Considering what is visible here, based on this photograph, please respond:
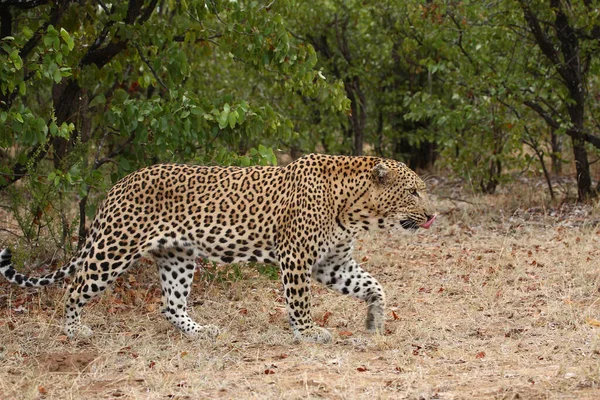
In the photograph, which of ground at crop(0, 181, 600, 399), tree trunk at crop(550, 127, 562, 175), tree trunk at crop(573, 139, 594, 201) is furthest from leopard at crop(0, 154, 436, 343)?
tree trunk at crop(550, 127, 562, 175)

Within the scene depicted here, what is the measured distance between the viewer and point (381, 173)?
22.6ft

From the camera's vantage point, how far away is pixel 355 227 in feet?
22.9

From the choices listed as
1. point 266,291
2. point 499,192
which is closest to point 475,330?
point 266,291

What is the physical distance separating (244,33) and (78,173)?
2.06 m

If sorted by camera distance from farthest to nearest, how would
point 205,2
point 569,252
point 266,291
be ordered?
point 569,252
point 266,291
point 205,2

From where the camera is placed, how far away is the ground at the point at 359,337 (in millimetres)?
5496

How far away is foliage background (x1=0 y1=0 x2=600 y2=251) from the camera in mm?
7957

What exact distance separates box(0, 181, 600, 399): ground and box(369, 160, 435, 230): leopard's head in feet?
2.74

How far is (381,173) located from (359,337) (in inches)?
50.4

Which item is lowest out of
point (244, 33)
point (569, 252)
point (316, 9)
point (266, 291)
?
point (266, 291)

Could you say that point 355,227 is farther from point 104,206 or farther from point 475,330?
point 104,206

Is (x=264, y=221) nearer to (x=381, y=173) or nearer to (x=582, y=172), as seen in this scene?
(x=381, y=173)

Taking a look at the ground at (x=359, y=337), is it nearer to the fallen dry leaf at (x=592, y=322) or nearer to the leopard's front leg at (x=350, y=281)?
the fallen dry leaf at (x=592, y=322)

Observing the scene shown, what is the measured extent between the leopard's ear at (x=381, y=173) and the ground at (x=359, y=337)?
3.82 ft
